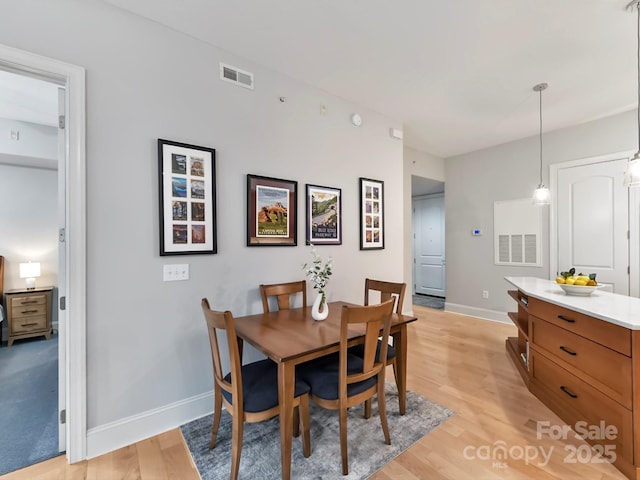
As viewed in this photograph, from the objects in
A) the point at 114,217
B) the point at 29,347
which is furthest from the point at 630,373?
the point at 29,347

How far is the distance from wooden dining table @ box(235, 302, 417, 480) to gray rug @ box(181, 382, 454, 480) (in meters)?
0.18

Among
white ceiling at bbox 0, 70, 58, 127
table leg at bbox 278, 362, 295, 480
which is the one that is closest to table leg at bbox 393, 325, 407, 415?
table leg at bbox 278, 362, 295, 480

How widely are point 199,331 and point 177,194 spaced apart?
41.4 inches

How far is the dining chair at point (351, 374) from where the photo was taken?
164cm

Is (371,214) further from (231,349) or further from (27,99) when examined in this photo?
(27,99)

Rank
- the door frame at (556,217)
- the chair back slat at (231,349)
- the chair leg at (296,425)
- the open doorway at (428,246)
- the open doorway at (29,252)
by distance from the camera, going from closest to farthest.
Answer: the chair back slat at (231,349), the chair leg at (296,425), the open doorway at (29,252), the door frame at (556,217), the open doorway at (428,246)

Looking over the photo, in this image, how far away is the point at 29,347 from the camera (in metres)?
3.63

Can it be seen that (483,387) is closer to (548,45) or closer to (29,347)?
(548,45)

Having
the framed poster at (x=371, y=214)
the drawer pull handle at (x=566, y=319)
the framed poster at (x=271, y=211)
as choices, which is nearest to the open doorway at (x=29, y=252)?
the framed poster at (x=271, y=211)

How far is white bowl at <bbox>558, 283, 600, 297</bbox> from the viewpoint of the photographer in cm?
229

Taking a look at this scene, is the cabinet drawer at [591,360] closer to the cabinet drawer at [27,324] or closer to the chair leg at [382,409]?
the chair leg at [382,409]

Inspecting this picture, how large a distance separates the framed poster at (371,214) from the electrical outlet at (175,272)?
1.95m

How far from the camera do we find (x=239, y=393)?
5.16 feet

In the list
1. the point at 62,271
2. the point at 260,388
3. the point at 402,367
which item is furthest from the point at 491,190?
the point at 62,271
